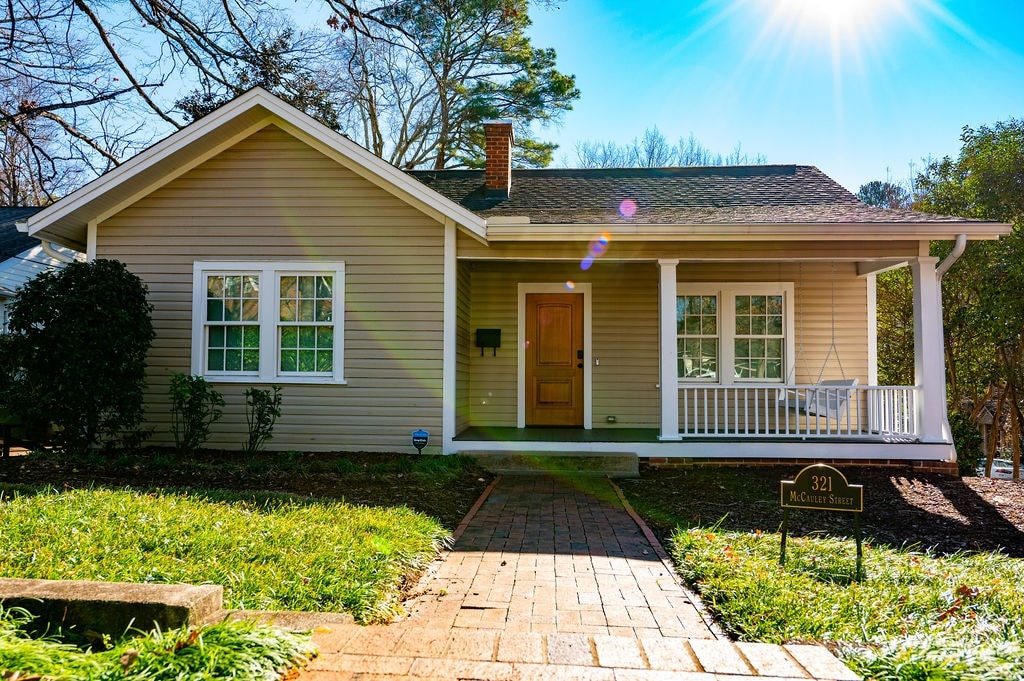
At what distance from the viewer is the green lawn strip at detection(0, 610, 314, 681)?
2.30 m

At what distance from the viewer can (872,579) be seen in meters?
4.03

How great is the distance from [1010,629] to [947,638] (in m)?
0.49

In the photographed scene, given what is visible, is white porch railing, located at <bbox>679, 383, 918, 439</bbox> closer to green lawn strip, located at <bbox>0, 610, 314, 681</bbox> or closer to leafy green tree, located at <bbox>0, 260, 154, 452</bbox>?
green lawn strip, located at <bbox>0, 610, 314, 681</bbox>

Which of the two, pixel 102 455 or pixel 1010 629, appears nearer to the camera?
pixel 1010 629

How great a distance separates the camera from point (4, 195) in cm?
2422

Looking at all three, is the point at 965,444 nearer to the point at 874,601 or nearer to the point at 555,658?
the point at 874,601

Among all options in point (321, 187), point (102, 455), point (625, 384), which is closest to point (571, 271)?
point (625, 384)

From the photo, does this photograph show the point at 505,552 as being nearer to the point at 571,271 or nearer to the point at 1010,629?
the point at 1010,629

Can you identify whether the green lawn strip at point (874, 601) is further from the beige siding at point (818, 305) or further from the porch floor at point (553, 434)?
the beige siding at point (818, 305)

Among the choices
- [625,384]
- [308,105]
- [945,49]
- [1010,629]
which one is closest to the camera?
[1010,629]

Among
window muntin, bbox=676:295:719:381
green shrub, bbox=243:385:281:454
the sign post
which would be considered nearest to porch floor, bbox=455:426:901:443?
window muntin, bbox=676:295:719:381

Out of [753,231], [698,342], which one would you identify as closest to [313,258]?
[753,231]

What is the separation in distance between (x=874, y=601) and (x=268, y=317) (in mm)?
7578

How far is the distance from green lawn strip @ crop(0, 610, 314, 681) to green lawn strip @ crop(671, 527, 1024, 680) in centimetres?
209
